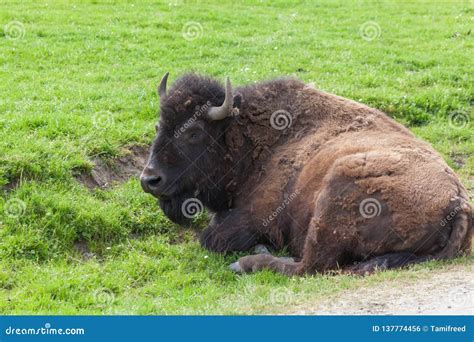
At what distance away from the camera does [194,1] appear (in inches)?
824

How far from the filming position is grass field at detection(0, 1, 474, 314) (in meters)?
8.16

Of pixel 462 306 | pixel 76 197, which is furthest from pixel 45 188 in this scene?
pixel 462 306

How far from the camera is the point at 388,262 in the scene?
26.0 feet

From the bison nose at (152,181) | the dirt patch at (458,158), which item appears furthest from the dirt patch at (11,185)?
the dirt patch at (458,158)

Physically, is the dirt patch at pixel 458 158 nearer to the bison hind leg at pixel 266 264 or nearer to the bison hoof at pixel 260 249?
the bison hoof at pixel 260 249

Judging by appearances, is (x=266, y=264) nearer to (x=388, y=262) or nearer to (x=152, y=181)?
(x=388, y=262)

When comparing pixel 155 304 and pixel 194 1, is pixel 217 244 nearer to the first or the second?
pixel 155 304

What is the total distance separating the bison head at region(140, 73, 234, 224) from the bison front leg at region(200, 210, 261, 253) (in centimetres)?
49

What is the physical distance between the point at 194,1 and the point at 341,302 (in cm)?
1534

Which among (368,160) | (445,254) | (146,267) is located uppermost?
(368,160)

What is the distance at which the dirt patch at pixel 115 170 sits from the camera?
10.5 meters

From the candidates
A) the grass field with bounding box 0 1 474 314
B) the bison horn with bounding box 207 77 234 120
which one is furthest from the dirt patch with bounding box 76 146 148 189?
the bison horn with bounding box 207 77 234 120

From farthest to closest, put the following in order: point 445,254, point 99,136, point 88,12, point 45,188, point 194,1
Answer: point 194,1
point 88,12
point 99,136
point 45,188
point 445,254

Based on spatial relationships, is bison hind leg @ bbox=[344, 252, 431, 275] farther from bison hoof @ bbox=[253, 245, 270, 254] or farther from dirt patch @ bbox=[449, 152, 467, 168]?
dirt patch @ bbox=[449, 152, 467, 168]
